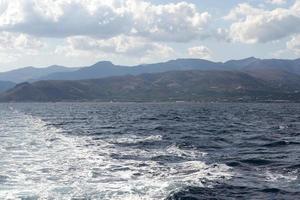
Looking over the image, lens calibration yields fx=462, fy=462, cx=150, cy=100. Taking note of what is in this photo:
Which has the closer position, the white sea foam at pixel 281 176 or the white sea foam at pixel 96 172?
the white sea foam at pixel 96 172

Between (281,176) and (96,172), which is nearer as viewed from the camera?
(281,176)

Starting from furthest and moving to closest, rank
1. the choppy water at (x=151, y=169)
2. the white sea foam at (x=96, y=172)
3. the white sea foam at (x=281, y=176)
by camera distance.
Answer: the white sea foam at (x=281, y=176) < the choppy water at (x=151, y=169) < the white sea foam at (x=96, y=172)

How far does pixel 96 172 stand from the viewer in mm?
44250

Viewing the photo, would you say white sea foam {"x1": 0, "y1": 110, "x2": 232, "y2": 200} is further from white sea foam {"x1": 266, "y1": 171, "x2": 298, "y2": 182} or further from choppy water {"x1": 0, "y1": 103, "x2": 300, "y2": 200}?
white sea foam {"x1": 266, "y1": 171, "x2": 298, "y2": 182}

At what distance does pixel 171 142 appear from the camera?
69750mm

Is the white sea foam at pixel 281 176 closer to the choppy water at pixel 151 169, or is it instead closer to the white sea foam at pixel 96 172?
the choppy water at pixel 151 169

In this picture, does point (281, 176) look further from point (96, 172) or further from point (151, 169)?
point (96, 172)

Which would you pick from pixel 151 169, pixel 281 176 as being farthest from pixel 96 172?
pixel 281 176

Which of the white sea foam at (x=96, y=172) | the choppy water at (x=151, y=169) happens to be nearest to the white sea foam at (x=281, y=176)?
the choppy water at (x=151, y=169)

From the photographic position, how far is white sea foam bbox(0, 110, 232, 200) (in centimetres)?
3538

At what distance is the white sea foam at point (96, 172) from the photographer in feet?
116

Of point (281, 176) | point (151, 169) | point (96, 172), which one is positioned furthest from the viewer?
point (151, 169)

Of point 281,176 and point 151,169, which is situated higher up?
point 151,169

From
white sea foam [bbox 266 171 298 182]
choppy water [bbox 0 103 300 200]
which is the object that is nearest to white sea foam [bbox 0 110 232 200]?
choppy water [bbox 0 103 300 200]
